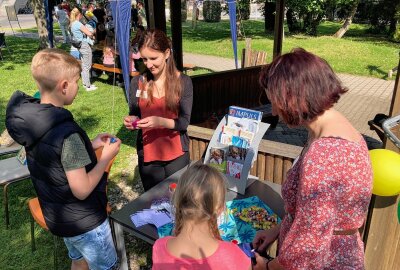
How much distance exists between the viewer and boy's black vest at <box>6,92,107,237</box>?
1.65m

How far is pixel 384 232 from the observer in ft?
6.95

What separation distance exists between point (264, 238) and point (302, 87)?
893 millimetres

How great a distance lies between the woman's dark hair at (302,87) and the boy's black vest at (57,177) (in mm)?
1024

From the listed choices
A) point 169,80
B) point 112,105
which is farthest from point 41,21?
point 169,80

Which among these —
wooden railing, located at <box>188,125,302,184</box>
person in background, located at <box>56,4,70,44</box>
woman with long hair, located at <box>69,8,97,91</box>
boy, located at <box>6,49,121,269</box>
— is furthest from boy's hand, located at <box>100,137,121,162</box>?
person in background, located at <box>56,4,70,44</box>

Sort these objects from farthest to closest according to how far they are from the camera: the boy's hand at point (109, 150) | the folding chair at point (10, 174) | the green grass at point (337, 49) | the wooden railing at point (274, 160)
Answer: the green grass at point (337, 49) → the folding chair at point (10, 174) → the wooden railing at point (274, 160) → the boy's hand at point (109, 150)

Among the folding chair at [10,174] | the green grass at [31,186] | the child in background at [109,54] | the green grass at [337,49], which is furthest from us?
the green grass at [337,49]

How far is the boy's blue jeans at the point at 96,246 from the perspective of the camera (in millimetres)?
2012

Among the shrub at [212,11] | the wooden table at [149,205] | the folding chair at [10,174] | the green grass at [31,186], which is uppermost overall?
the shrub at [212,11]

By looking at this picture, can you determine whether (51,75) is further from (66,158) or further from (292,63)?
(292,63)

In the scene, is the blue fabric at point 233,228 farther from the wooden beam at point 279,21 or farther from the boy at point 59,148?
the wooden beam at point 279,21

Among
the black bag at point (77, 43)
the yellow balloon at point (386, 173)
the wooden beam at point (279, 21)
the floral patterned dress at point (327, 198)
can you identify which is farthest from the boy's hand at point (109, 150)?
the black bag at point (77, 43)

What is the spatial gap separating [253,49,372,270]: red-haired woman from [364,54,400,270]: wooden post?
30.8 inches

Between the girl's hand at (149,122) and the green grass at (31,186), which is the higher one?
the girl's hand at (149,122)
